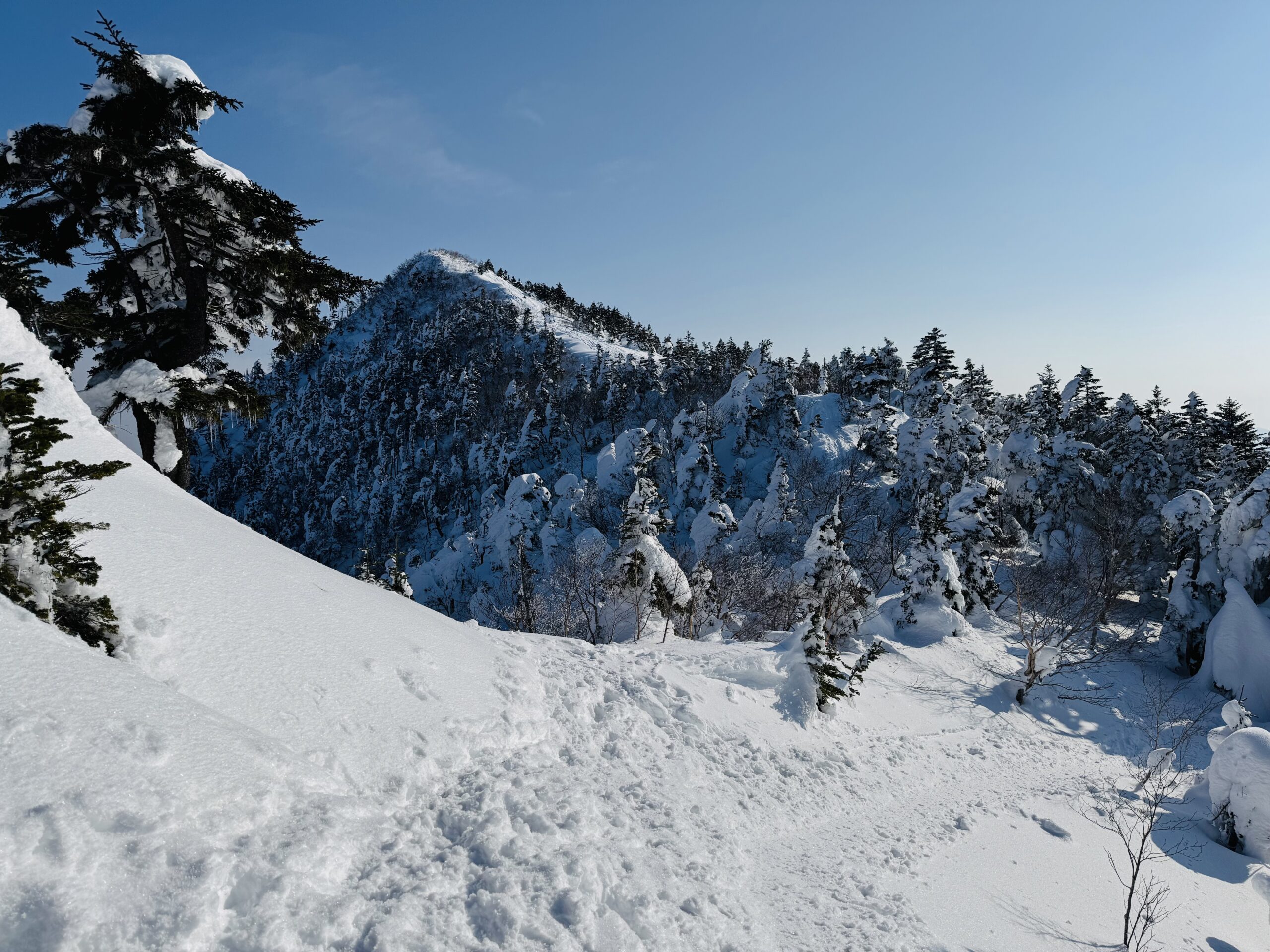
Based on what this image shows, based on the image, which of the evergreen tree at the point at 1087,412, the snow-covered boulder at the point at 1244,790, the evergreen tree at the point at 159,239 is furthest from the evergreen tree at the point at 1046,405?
the evergreen tree at the point at 159,239

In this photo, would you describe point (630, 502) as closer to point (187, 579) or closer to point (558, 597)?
point (558, 597)

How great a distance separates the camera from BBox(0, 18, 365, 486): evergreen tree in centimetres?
863

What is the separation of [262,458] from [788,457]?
11218 cm

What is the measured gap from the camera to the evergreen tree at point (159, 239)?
8.63 m

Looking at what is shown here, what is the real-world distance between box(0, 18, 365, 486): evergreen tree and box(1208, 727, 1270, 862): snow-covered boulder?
22.7 m

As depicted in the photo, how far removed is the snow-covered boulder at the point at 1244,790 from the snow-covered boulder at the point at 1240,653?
1381 centimetres

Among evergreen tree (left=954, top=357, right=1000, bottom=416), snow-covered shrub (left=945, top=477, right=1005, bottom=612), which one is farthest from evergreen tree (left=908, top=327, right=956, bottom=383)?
snow-covered shrub (left=945, top=477, right=1005, bottom=612)

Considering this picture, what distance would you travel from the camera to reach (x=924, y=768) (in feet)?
39.9

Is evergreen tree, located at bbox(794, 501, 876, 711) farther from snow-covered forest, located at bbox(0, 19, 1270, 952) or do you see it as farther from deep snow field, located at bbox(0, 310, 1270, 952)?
deep snow field, located at bbox(0, 310, 1270, 952)

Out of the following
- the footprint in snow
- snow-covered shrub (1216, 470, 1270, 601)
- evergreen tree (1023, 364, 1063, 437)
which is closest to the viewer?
the footprint in snow

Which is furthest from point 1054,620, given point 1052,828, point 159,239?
point 159,239

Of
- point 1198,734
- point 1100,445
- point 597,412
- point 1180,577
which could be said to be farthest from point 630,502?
point 597,412

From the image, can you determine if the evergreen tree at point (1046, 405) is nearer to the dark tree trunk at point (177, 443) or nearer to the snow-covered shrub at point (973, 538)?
the snow-covered shrub at point (973, 538)

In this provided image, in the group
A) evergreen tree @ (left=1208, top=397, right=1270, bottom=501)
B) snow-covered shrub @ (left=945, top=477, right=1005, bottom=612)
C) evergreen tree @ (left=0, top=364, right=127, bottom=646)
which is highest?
evergreen tree @ (left=1208, top=397, right=1270, bottom=501)
